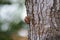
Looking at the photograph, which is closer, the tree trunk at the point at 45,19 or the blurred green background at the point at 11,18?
the tree trunk at the point at 45,19

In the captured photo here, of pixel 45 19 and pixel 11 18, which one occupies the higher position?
pixel 45 19

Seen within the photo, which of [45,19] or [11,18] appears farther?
[11,18]

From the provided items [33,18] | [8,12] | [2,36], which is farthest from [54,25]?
[8,12]

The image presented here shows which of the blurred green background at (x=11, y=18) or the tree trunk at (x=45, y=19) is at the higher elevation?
the tree trunk at (x=45, y=19)

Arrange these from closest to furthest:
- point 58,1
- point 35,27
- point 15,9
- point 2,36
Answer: point 58,1, point 35,27, point 2,36, point 15,9

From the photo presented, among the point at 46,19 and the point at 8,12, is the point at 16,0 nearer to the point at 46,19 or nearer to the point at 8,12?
the point at 8,12

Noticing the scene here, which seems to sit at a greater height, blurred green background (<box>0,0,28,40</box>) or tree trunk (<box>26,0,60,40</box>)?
tree trunk (<box>26,0,60,40</box>)

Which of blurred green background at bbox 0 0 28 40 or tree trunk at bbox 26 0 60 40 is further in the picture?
blurred green background at bbox 0 0 28 40

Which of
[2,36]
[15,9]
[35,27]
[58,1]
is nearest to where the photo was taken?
[58,1]
